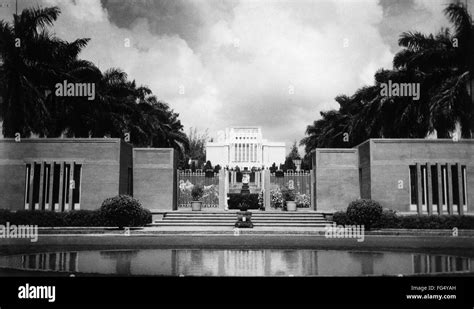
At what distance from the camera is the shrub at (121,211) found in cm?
1692

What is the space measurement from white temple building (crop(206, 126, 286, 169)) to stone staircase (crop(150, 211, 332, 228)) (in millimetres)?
59588

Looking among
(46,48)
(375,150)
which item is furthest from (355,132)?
(46,48)

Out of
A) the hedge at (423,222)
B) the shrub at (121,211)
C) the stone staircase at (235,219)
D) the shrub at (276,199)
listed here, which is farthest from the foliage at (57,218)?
the shrub at (276,199)

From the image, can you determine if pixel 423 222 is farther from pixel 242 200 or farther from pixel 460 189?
pixel 242 200

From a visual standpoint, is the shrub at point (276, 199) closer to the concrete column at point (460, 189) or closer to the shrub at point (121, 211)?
the concrete column at point (460, 189)

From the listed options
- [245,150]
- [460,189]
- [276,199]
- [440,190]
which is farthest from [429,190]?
[245,150]

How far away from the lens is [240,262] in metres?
9.59

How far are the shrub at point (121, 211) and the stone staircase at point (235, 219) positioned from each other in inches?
87.8

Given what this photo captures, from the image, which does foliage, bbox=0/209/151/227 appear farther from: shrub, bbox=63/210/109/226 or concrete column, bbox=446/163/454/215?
concrete column, bbox=446/163/454/215

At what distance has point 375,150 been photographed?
66.6ft

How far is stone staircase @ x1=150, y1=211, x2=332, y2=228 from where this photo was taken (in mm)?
19812

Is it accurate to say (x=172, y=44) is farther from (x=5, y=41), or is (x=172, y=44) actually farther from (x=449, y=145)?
(x=449, y=145)

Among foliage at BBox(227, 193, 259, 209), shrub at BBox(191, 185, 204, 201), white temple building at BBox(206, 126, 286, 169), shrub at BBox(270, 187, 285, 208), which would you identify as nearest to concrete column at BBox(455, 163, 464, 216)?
shrub at BBox(270, 187, 285, 208)

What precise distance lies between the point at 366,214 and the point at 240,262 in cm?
846
